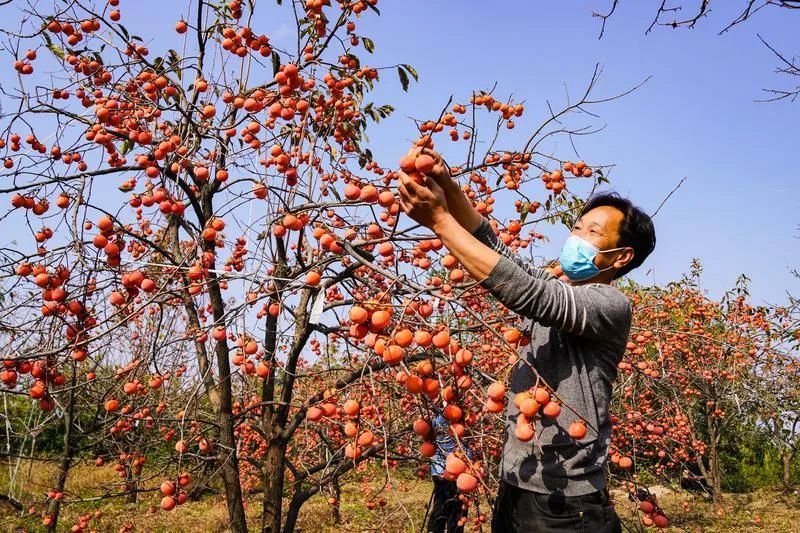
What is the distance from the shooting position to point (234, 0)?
10.2 feet

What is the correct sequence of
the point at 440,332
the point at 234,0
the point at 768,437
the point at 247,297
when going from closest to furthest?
the point at 440,332 → the point at 247,297 → the point at 234,0 → the point at 768,437

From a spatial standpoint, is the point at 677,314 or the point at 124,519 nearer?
the point at 124,519

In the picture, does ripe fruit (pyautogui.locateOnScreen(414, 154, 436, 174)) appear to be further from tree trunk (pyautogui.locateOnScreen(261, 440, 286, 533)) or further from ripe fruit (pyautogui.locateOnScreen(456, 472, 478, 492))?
tree trunk (pyautogui.locateOnScreen(261, 440, 286, 533))

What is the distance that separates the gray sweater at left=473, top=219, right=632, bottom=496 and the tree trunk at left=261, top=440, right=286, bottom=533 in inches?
73.3

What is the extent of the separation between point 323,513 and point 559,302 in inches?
303

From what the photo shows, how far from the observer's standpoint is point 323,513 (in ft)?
26.4

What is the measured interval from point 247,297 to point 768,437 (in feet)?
37.1

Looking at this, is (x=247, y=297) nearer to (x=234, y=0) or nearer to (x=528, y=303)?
(x=528, y=303)

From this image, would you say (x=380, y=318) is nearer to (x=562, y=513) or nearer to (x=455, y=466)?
(x=455, y=466)

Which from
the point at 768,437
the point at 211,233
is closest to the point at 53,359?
the point at 211,233

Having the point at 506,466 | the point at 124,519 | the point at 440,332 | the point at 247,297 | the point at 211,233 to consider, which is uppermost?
the point at 211,233

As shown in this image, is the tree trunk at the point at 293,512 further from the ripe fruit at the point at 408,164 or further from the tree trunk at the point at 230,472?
the ripe fruit at the point at 408,164

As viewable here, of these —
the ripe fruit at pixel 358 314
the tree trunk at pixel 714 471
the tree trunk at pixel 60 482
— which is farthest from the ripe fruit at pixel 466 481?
the tree trunk at pixel 714 471

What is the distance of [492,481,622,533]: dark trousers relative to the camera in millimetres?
1435
